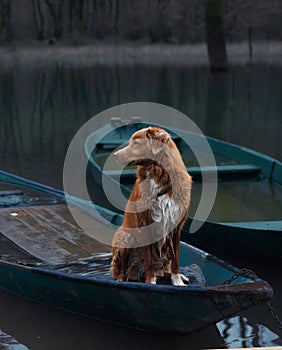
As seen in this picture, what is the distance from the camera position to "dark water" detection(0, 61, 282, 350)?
20.8 ft

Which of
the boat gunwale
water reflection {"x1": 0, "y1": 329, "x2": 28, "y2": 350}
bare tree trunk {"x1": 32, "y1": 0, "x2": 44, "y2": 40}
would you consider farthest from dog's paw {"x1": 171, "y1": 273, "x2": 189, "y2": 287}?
bare tree trunk {"x1": 32, "y1": 0, "x2": 44, "y2": 40}

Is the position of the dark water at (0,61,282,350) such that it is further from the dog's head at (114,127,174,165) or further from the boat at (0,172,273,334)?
the dog's head at (114,127,174,165)

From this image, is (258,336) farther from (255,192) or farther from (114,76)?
(114,76)

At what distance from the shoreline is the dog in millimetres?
27737

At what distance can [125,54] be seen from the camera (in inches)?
1483

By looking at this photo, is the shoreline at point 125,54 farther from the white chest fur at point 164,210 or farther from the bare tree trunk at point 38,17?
the white chest fur at point 164,210

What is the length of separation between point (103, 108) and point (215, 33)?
920cm

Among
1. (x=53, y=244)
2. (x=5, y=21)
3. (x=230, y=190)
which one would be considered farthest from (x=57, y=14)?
(x=53, y=244)

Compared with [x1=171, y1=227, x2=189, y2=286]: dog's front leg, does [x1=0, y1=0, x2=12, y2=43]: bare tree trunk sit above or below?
below

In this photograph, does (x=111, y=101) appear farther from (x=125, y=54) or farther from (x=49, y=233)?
(x=125, y=54)

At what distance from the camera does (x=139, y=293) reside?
18.8 feet

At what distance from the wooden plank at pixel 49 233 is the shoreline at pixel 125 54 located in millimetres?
25221

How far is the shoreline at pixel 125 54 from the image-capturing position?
3484 cm

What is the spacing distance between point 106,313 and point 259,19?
32774 mm
